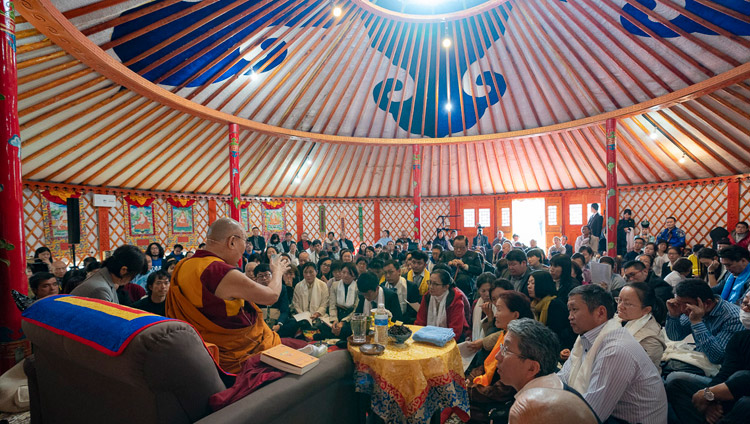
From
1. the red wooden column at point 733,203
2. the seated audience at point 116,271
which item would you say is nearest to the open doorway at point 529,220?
the red wooden column at point 733,203

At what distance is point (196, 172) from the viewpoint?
854 cm

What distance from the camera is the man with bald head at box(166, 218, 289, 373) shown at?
1828mm

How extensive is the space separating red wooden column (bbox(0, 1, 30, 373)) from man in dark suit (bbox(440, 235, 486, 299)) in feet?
12.6

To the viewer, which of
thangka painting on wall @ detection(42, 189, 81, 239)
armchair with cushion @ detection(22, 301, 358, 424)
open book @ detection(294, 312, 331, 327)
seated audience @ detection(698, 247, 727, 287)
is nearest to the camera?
armchair with cushion @ detection(22, 301, 358, 424)

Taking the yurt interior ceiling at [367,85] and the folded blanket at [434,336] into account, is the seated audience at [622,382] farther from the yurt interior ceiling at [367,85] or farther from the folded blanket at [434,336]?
the yurt interior ceiling at [367,85]

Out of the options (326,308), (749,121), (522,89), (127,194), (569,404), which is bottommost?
(326,308)

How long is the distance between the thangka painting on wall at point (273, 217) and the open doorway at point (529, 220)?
723cm

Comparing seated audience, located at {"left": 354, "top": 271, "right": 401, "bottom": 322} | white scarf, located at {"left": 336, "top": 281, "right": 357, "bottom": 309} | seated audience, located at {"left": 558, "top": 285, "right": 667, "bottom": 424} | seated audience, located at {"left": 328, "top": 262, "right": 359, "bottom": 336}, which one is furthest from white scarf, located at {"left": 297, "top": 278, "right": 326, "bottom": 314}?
seated audience, located at {"left": 558, "top": 285, "right": 667, "bottom": 424}

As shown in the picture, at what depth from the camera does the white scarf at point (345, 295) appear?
3863mm

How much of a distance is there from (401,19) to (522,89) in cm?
287

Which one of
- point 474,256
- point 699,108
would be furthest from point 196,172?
point 699,108

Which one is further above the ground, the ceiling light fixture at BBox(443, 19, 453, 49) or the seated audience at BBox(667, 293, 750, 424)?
the ceiling light fixture at BBox(443, 19, 453, 49)

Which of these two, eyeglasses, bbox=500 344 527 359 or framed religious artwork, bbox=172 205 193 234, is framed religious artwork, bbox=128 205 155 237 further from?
eyeglasses, bbox=500 344 527 359

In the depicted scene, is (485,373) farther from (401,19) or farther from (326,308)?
(401,19)
